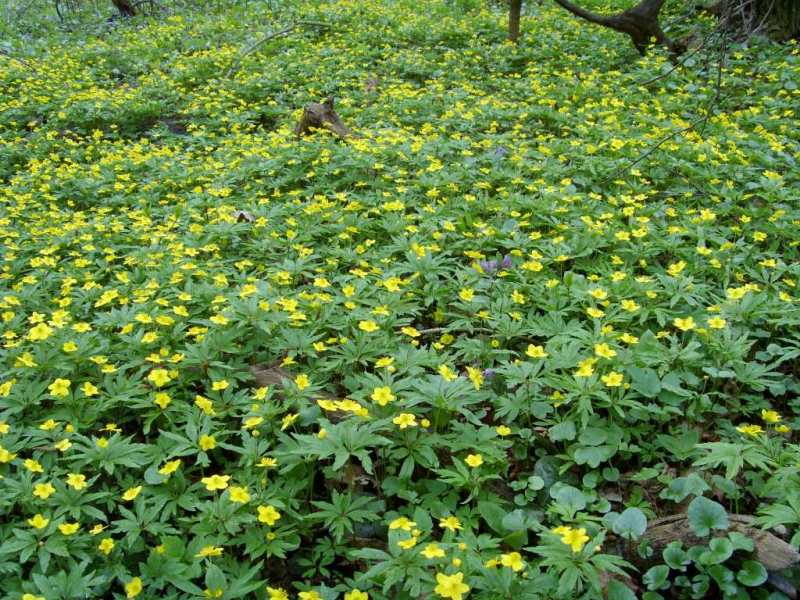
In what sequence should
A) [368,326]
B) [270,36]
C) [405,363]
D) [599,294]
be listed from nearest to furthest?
[405,363] → [368,326] → [599,294] → [270,36]

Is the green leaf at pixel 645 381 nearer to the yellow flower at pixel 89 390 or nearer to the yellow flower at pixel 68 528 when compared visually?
the yellow flower at pixel 68 528

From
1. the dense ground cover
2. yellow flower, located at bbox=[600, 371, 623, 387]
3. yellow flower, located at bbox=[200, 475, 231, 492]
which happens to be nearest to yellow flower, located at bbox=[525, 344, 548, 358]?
the dense ground cover

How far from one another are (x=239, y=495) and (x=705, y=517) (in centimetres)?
156

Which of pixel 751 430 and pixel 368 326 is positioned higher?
pixel 368 326

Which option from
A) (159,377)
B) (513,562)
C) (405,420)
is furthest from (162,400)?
(513,562)

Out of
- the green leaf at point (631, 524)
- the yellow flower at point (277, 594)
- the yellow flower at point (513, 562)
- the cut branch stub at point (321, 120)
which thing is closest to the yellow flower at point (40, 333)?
the yellow flower at point (277, 594)

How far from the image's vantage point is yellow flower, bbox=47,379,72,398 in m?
2.67

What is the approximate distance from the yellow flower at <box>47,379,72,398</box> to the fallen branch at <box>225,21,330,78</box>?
731cm

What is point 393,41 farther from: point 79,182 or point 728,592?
point 728,592

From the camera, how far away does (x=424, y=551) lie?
1.97 m

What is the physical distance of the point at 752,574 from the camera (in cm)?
196

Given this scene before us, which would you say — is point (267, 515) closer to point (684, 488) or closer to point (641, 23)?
point (684, 488)

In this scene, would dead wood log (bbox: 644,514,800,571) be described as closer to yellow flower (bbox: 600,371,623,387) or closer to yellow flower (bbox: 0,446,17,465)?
yellow flower (bbox: 600,371,623,387)

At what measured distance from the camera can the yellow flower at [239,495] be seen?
2.19m
